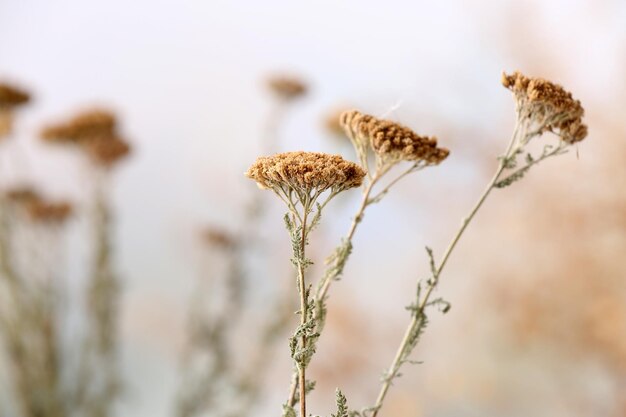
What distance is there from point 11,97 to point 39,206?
33cm

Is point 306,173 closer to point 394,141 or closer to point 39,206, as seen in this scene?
point 394,141

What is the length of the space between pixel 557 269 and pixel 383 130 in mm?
2555

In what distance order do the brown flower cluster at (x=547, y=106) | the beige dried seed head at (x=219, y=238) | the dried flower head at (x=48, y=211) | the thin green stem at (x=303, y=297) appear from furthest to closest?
the beige dried seed head at (x=219, y=238) < the dried flower head at (x=48, y=211) < the brown flower cluster at (x=547, y=106) < the thin green stem at (x=303, y=297)

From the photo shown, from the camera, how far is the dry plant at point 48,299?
7.36 ft

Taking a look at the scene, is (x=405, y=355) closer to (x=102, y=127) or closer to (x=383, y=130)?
(x=383, y=130)

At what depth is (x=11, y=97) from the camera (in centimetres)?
213

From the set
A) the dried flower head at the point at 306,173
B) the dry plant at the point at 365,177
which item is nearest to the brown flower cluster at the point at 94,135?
the dry plant at the point at 365,177

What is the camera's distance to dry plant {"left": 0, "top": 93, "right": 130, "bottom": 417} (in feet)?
7.36

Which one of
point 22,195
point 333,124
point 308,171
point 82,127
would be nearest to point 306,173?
point 308,171

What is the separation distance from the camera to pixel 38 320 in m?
2.26

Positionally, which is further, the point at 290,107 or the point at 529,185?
the point at 529,185

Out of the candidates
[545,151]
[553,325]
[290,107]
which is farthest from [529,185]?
[545,151]

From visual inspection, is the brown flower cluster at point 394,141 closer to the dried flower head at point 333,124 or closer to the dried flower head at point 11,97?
the dried flower head at point 333,124

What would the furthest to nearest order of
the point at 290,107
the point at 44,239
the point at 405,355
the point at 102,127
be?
the point at 290,107 < the point at 44,239 < the point at 102,127 < the point at 405,355
